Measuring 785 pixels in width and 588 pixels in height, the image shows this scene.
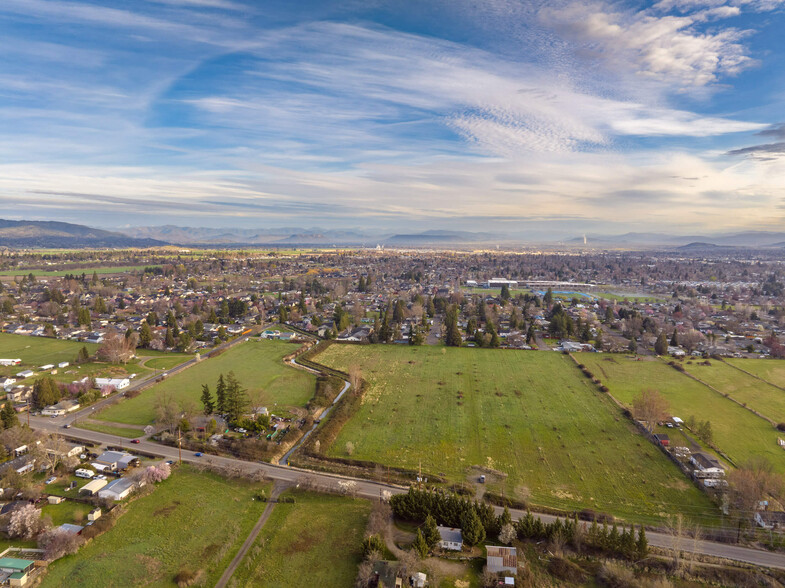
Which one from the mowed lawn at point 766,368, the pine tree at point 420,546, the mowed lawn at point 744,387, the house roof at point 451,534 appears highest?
the mowed lawn at point 766,368

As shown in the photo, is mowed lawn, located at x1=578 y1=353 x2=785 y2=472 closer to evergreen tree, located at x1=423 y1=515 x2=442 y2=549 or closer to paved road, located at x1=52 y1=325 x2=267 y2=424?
evergreen tree, located at x1=423 y1=515 x2=442 y2=549

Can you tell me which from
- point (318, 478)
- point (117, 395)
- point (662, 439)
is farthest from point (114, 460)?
point (662, 439)

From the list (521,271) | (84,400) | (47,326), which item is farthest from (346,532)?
(521,271)

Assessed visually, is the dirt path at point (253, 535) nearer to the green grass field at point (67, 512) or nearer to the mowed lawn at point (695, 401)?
the green grass field at point (67, 512)

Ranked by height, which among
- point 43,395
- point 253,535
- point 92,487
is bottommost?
point 253,535

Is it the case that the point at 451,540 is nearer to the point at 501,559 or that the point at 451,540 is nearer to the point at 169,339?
the point at 501,559

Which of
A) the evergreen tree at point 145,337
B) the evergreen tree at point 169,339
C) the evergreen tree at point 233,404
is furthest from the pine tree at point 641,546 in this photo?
the evergreen tree at point 145,337
